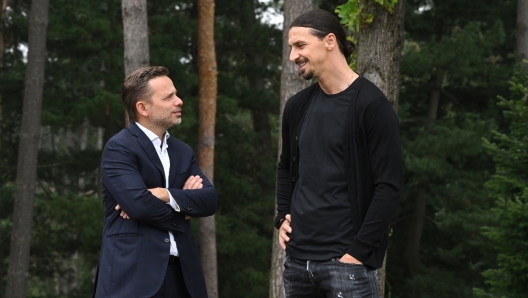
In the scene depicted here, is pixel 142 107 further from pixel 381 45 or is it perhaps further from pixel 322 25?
pixel 381 45

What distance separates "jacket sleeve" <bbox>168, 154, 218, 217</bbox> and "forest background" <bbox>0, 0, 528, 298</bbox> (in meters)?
10.8

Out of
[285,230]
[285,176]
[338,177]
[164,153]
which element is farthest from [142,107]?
[338,177]

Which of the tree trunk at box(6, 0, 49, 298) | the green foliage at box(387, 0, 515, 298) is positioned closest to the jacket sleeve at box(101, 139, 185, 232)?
the tree trunk at box(6, 0, 49, 298)

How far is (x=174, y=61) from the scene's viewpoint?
16188 mm

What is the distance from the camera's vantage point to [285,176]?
11.5 feet

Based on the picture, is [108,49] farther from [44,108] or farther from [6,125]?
[6,125]

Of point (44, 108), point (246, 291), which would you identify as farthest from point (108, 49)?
point (246, 291)

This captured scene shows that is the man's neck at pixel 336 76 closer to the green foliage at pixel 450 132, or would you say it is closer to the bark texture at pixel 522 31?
the bark texture at pixel 522 31

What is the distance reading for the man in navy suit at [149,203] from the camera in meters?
3.71

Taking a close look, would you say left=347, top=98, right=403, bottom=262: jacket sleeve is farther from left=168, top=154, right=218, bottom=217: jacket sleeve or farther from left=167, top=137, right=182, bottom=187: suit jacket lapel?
left=167, top=137, right=182, bottom=187: suit jacket lapel

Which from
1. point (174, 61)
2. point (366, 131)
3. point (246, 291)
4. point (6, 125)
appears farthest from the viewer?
point (6, 125)

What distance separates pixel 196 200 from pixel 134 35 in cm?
582

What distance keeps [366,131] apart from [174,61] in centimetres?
1337

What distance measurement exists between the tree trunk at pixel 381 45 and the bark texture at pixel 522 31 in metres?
10.6
